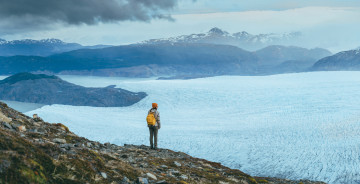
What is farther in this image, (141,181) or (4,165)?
(141,181)

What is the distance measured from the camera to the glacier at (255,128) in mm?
32031

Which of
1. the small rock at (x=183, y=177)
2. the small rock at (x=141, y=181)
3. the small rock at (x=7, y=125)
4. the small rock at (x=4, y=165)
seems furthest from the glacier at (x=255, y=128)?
the small rock at (x=4, y=165)

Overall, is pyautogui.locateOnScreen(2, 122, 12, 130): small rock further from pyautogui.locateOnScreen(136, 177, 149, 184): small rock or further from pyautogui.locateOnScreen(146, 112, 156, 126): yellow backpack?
pyautogui.locateOnScreen(146, 112, 156, 126): yellow backpack

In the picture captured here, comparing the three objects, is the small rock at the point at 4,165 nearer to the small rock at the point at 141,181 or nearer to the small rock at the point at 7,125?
the small rock at the point at 141,181

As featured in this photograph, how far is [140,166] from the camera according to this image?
32.4 ft

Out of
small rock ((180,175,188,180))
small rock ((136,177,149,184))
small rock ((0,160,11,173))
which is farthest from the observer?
small rock ((180,175,188,180))

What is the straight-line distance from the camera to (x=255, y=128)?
5081 cm

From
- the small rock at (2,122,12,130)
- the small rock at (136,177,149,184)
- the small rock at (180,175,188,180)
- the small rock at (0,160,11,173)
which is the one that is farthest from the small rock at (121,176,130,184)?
the small rock at (2,122,12,130)

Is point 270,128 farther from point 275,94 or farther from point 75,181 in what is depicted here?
point 75,181

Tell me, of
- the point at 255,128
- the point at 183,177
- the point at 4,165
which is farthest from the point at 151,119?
the point at 255,128

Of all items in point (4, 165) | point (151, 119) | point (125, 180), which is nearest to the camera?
point (4, 165)

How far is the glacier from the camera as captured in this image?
3203 cm

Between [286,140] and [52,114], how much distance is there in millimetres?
47553

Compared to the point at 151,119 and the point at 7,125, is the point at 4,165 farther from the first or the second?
the point at 151,119
